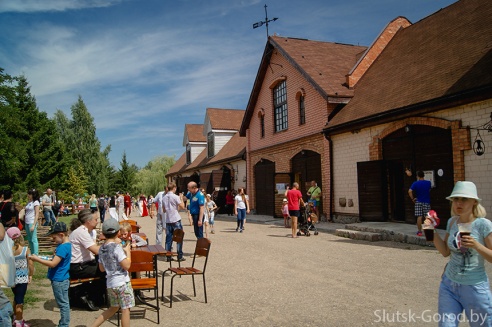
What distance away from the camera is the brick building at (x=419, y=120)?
11.2m

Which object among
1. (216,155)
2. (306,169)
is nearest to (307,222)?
(306,169)

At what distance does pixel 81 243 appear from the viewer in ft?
20.6

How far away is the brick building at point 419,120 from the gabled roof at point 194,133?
26152 millimetres

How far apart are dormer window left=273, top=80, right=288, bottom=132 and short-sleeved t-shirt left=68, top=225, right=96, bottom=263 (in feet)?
53.4

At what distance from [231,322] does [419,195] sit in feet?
25.6

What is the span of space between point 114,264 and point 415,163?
10964mm

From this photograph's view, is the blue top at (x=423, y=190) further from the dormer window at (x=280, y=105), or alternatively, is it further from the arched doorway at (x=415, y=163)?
the dormer window at (x=280, y=105)

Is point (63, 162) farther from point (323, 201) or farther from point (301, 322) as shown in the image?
point (301, 322)

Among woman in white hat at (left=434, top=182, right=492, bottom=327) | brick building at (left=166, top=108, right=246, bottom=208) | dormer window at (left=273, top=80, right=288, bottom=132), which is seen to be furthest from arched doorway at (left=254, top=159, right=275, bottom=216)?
woman in white hat at (left=434, top=182, right=492, bottom=327)

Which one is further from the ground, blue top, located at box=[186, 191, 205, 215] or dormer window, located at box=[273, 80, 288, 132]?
dormer window, located at box=[273, 80, 288, 132]

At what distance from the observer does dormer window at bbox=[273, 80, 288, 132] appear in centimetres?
2214

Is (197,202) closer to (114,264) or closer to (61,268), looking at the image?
(61,268)

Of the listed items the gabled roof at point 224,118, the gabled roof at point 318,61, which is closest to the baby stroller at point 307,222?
the gabled roof at point 318,61

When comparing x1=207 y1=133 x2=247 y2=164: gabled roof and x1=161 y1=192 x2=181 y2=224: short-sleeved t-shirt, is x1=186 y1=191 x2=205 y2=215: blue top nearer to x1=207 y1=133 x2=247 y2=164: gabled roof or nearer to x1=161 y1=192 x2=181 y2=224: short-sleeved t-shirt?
x1=161 y1=192 x2=181 y2=224: short-sleeved t-shirt
